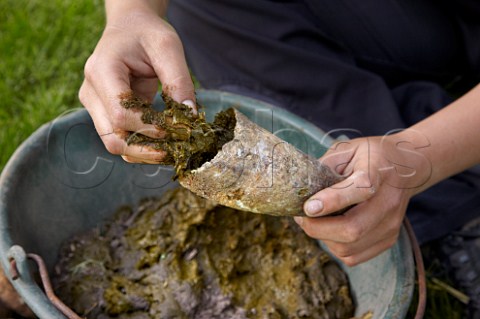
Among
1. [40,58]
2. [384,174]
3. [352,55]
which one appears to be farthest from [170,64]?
[40,58]

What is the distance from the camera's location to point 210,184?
52.4 inches

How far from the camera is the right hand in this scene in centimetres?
142

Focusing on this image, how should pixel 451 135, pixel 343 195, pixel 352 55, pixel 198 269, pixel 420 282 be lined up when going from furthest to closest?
pixel 352 55
pixel 198 269
pixel 451 135
pixel 420 282
pixel 343 195

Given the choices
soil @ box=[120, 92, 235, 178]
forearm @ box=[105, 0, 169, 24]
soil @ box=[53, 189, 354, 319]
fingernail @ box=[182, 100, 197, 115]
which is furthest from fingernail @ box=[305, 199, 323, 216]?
forearm @ box=[105, 0, 169, 24]

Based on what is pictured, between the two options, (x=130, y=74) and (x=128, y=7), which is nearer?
(x=130, y=74)

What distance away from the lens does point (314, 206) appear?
1448 millimetres

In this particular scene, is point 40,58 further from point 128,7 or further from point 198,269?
point 198,269

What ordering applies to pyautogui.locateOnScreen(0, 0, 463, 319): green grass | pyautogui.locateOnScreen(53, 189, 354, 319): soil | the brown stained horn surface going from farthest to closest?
1. pyautogui.locateOnScreen(0, 0, 463, 319): green grass
2. pyautogui.locateOnScreen(53, 189, 354, 319): soil
3. the brown stained horn surface

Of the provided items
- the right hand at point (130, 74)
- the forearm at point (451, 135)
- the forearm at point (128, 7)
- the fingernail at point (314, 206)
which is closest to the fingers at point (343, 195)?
the fingernail at point (314, 206)

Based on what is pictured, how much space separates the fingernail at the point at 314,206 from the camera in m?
1.45

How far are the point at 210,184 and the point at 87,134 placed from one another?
78 cm

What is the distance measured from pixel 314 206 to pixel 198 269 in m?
0.56

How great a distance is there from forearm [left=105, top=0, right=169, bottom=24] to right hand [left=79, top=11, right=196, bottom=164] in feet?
0.10

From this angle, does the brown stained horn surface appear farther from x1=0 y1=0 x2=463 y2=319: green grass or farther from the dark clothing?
x1=0 y1=0 x2=463 y2=319: green grass
